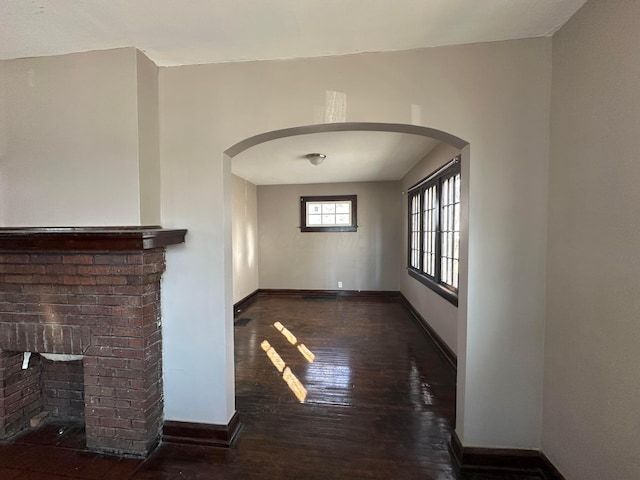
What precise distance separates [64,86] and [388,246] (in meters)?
5.45

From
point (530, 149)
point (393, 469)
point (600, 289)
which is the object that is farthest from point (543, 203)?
point (393, 469)

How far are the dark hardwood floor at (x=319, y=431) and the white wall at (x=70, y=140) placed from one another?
1500 millimetres

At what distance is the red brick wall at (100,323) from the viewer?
69.9 inches

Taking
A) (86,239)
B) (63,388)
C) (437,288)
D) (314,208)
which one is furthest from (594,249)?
(314,208)

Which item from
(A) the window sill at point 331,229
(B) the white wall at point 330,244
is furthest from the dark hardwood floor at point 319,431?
(A) the window sill at point 331,229

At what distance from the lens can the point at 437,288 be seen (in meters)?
3.55

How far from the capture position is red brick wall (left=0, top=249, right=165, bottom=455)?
1.78 metres

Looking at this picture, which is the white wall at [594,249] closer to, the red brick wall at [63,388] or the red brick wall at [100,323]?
the red brick wall at [100,323]

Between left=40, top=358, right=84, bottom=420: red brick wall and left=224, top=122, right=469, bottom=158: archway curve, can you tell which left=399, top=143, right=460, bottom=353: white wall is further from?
left=40, top=358, right=84, bottom=420: red brick wall

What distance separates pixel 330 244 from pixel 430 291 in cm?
276

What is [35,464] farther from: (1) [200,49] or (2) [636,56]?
(2) [636,56]

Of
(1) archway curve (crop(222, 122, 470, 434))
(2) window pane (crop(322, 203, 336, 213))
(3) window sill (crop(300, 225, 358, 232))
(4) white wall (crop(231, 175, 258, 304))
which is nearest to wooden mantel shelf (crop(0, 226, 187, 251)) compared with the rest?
(1) archway curve (crop(222, 122, 470, 434))

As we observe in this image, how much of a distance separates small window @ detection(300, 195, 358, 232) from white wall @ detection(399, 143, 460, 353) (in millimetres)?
1105

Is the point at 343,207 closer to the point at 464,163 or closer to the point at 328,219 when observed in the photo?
the point at 328,219
